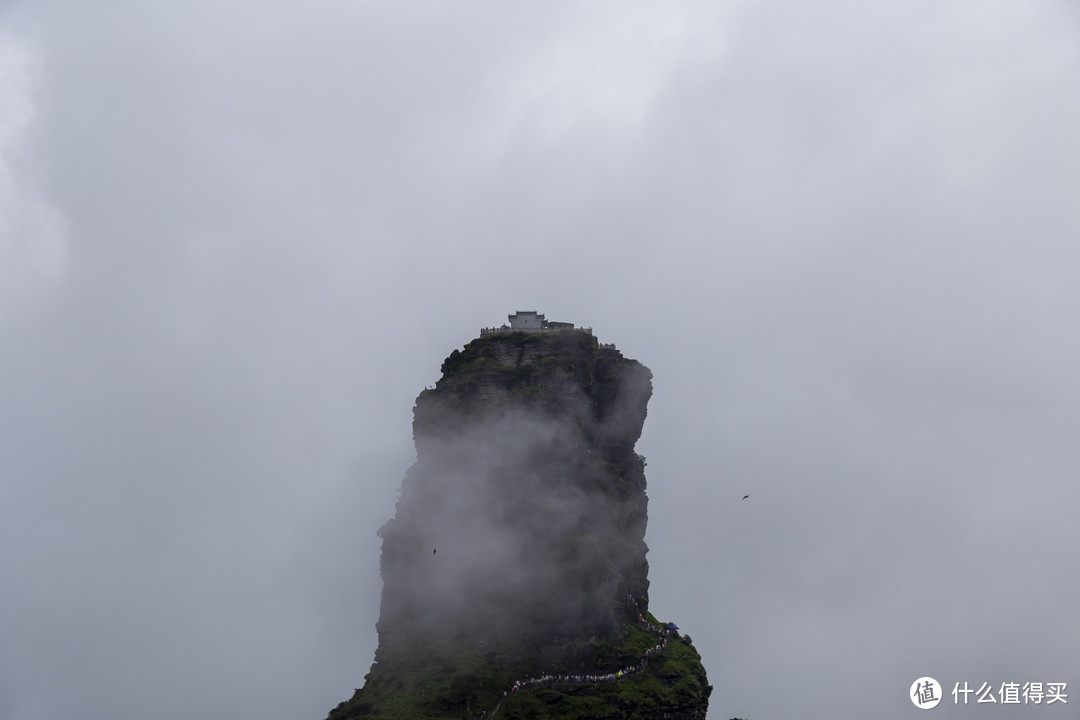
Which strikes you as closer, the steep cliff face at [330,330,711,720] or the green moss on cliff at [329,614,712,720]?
the green moss on cliff at [329,614,712,720]

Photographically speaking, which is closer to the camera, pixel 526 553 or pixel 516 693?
pixel 516 693

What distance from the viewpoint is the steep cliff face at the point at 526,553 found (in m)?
109

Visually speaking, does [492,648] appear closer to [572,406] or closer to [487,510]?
[487,510]

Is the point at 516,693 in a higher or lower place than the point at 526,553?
lower

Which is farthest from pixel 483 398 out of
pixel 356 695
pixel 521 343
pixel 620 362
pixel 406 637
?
pixel 356 695

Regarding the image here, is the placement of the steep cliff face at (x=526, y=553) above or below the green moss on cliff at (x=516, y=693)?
above

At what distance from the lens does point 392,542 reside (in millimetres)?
123125

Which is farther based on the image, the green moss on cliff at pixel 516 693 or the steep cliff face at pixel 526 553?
the steep cliff face at pixel 526 553

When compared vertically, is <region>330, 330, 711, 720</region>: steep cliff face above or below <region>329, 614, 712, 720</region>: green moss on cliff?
above

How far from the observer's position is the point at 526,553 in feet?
383

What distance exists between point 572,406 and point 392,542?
1072 inches

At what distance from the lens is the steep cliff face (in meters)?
109

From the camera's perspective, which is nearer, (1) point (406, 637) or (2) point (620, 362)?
(1) point (406, 637)

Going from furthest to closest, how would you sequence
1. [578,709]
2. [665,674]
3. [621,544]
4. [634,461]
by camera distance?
1. [634,461]
2. [621,544]
3. [665,674]
4. [578,709]
